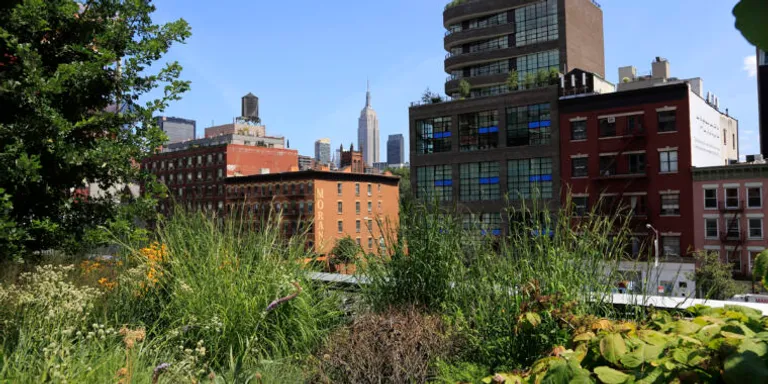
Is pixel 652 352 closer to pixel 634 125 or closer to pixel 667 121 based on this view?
pixel 667 121

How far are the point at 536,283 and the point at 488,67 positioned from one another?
2752 inches

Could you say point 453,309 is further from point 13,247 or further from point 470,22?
point 470,22

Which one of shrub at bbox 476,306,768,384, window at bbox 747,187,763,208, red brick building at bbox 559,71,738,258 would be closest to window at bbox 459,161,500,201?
red brick building at bbox 559,71,738,258

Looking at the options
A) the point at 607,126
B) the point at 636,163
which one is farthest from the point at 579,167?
the point at 636,163

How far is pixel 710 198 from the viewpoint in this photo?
43750 mm

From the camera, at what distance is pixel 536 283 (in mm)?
4020

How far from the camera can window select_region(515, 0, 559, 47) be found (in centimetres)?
6581

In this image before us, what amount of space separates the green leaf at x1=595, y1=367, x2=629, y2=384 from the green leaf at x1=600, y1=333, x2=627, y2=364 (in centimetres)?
11

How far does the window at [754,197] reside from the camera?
4250cm

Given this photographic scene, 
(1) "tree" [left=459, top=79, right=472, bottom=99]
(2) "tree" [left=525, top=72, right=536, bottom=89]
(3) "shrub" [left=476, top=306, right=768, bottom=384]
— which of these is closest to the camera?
(3) "shrub" [left=476, top=306, right=768, bottom=384]

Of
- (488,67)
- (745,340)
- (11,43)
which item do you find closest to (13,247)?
(11,43)

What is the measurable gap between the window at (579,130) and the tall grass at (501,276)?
157 feet

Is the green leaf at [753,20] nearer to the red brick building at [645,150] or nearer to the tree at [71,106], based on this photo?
the tree at [71,106]

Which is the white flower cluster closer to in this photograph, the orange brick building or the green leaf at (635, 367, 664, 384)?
the green leaf at (635, 367, 664, 384)
